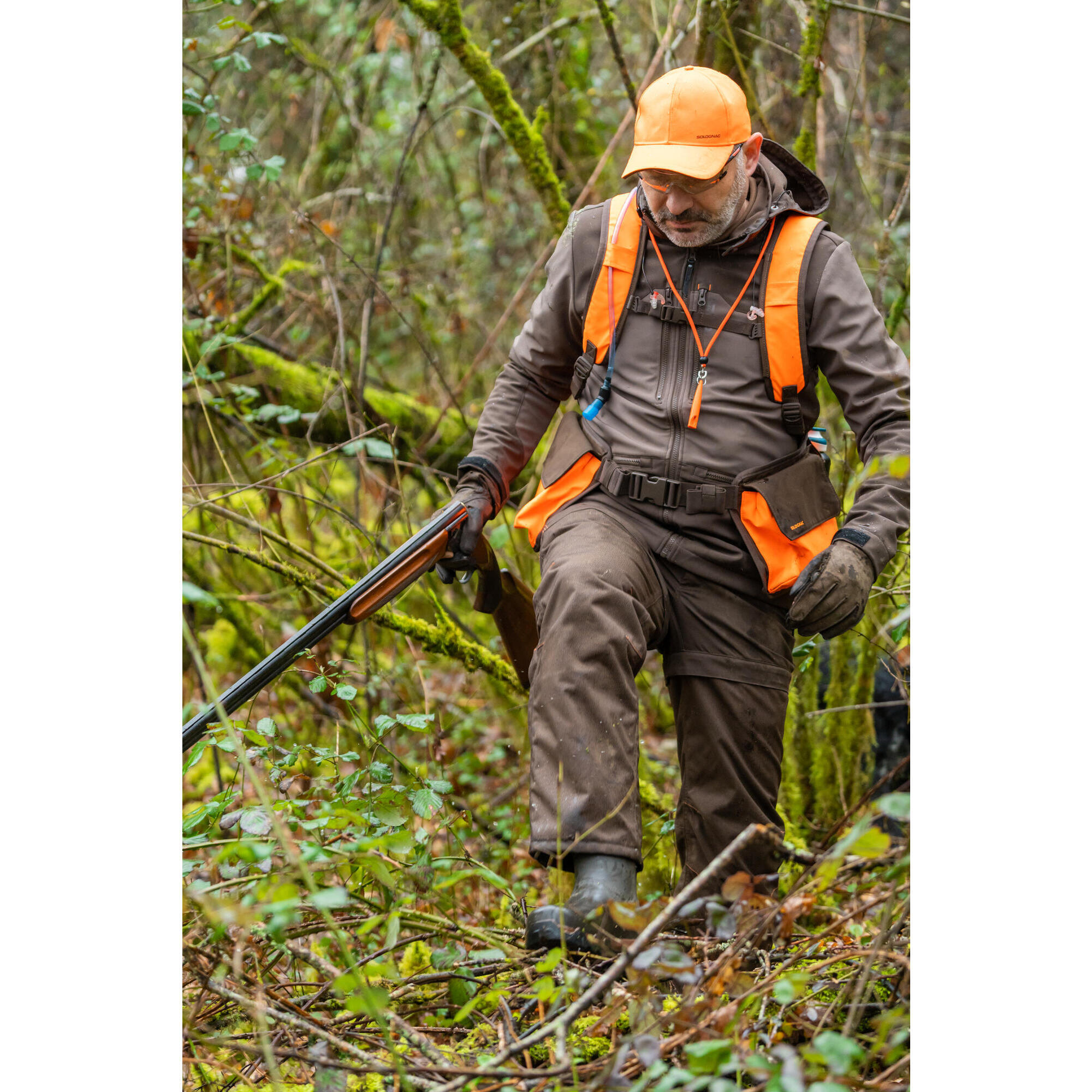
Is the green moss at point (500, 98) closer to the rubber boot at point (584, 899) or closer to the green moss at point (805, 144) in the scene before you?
the green moss at point (805, 144)

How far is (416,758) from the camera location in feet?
18.8

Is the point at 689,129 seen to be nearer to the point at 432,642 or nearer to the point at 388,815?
the point at 388,815

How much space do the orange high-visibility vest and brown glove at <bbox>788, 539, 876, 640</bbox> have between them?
17 cm

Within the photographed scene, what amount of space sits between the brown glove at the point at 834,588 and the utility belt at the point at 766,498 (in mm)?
168

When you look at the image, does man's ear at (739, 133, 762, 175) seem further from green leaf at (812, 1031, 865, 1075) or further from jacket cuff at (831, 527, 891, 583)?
green leaf at (812, 1031, 865, 1075)

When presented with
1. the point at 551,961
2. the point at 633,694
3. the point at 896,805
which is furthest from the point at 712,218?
the point at 551,961

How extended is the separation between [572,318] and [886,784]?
2.65 m

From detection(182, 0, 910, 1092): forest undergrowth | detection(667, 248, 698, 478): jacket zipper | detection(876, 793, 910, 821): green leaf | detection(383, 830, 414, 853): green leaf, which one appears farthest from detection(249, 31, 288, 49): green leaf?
detection(876, 793, 910, 821): green leaf

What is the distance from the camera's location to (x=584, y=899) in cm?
249

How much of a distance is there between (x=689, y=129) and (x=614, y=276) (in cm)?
44

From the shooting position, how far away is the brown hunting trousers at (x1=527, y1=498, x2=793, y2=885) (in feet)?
8.55

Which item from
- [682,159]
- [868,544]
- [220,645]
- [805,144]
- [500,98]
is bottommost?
[220,645]

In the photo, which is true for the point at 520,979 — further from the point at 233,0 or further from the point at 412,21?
the point at 412,21

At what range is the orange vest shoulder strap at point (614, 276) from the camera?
3.19m
